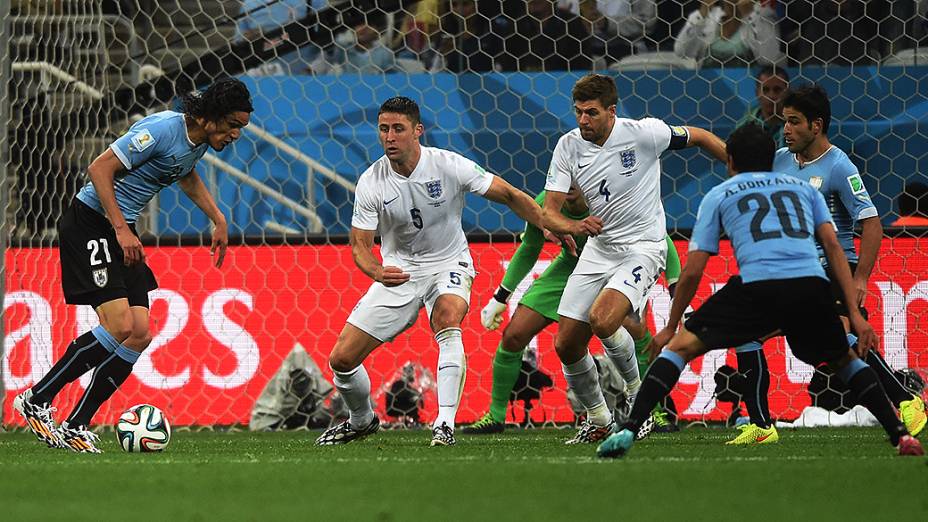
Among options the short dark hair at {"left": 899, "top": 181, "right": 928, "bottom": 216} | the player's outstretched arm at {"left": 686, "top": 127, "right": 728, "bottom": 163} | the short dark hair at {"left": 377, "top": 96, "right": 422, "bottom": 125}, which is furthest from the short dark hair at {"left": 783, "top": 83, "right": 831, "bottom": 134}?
the short dark hair at {"left": 899, "top": 181, "right": 928, "bottom": 216}

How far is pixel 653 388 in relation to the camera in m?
5.41

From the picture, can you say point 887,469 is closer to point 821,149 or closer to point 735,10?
point 821,149

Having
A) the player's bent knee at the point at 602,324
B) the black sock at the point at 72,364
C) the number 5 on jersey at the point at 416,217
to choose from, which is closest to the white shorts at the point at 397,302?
the number 5 on jersey at the point at 416,217

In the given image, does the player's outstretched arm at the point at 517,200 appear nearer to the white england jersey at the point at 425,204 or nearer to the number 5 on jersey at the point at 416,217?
the white england jersey at the point at 425,204

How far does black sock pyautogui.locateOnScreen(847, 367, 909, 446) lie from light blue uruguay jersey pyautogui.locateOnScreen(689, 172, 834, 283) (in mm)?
473

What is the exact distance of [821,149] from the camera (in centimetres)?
696

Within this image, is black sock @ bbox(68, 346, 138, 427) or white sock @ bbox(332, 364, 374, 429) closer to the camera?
black sock @ bbox(68, 346, 138, 427)

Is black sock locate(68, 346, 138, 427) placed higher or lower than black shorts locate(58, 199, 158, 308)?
lower

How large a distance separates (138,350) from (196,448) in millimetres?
585

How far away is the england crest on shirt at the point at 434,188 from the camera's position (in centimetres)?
720

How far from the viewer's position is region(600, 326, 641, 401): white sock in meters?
7.22

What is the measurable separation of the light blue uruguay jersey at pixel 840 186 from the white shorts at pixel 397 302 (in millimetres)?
1807

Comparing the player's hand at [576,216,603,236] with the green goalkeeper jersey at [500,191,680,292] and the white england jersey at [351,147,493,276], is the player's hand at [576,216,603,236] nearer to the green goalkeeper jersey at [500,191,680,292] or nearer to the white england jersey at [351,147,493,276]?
the white england jersey at [351,147,493,276]

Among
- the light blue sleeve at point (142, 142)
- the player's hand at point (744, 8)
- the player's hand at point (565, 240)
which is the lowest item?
the player's hand at point (565, 240)
